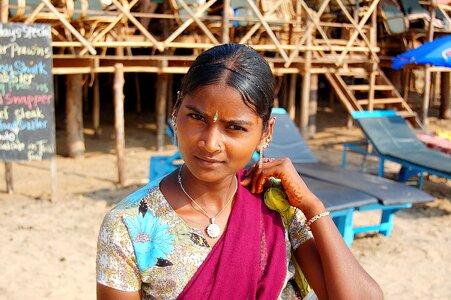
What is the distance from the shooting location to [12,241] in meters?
5.28

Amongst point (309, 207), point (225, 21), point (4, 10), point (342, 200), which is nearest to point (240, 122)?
point (309, 207)

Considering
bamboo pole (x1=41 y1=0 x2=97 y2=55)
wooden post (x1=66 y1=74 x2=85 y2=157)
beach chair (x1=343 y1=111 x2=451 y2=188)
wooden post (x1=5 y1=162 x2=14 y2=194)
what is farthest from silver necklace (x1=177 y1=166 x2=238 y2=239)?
wooden post (x1=66 y1=74 x2=85 y2=157)

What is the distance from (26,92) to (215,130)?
535 cm

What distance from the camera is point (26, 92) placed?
6191mm

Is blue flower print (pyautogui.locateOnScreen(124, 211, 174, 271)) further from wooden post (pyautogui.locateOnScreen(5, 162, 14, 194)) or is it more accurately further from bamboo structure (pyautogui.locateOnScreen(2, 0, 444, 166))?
wooden post (pyautogui.locateOnScreen(5, 162, 14, 194))

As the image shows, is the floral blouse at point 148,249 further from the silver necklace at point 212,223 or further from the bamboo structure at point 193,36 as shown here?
the bamboo structure at point 193,36

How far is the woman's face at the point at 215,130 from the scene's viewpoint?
1355 mm

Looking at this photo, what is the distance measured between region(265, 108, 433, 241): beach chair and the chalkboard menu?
8.66 feet

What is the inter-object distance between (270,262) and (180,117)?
455 mm

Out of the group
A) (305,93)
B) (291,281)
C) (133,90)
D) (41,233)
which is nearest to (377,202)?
(41,233)

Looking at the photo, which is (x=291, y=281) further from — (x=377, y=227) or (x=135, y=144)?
(x=135, y=144)

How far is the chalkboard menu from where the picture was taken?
6.06 meters

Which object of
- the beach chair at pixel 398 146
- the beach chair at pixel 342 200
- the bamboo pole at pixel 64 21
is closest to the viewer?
the beach chair at pixel 342 200

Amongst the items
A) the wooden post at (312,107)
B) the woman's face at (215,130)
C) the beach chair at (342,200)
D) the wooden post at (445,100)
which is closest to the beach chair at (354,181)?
the beach chair at (342,200)
